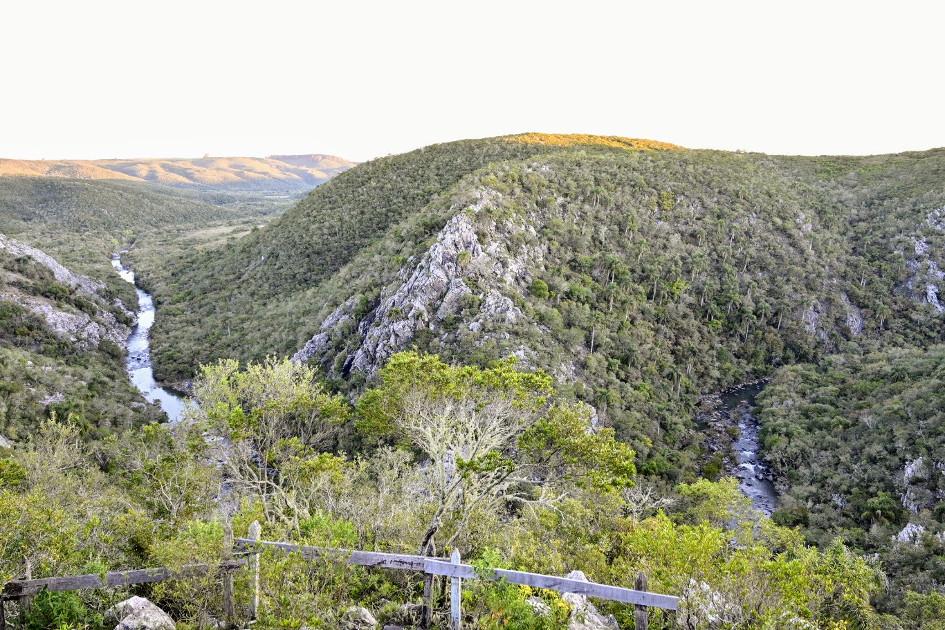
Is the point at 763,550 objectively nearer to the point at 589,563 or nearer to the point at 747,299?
the point at 589,563

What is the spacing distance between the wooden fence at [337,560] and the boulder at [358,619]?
92cm

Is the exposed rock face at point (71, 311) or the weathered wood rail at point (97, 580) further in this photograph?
the exposed rock face at point (71, 311)

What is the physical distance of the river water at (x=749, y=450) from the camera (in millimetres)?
39406

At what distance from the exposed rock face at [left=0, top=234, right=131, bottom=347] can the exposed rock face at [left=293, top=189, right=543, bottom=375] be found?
98.8 feet

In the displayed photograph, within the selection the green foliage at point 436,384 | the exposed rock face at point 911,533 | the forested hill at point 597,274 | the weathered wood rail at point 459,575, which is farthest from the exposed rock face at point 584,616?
the exposed rock face at point 911,533

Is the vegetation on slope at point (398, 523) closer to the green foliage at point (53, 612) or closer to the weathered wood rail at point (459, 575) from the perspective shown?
the green foliage at point (53, 612)

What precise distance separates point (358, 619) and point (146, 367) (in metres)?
59.6

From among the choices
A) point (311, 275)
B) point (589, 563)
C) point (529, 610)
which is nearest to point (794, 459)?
point (589, 563)

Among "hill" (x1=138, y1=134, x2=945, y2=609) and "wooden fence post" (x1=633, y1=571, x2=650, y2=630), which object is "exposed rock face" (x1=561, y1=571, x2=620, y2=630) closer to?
"wooden fence post" (x1=633, y1=571, x2=650, y2=630)

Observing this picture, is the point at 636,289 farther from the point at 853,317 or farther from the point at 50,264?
the point at 50,264

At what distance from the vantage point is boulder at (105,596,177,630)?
8002mm

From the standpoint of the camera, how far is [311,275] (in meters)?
65.1

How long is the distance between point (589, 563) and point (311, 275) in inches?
2310

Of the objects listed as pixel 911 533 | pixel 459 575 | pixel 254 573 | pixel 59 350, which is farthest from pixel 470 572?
Answer: pixel 59 350
